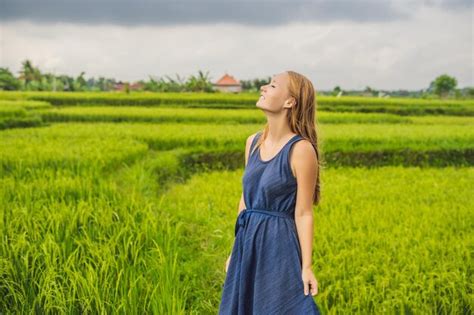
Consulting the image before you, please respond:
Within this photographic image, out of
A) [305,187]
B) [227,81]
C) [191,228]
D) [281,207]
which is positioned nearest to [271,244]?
[281,207]

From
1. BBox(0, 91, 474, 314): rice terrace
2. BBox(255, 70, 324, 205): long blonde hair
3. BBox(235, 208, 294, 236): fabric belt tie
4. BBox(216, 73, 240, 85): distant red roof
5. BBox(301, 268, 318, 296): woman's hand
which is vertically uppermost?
BBox(216, 73, 240, 85): distant red roof

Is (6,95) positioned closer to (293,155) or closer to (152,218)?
(152,218)

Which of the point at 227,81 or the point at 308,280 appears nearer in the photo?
the point at 308,280

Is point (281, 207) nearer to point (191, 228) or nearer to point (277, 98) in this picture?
point (277, 98)

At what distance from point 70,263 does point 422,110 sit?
2073 centimetres

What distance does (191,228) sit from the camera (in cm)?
485

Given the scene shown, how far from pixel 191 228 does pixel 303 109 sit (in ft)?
9.64

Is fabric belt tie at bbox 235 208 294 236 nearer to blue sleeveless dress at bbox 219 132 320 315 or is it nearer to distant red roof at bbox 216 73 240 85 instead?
blue sleeveless dress at bbox 219 132 320 315

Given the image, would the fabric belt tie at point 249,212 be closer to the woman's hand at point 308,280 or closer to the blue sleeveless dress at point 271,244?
the blue sleeveless dress at point 271,244

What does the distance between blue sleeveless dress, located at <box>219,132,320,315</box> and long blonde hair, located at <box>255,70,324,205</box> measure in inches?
1.6

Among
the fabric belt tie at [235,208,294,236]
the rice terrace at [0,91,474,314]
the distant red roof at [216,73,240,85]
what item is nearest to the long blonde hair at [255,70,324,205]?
the fabric belt tie at [235,208,294,236]

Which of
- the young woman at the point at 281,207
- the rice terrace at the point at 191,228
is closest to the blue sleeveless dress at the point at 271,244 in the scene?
the young woman at the point at 281,207

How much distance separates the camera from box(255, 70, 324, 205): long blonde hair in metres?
2.06

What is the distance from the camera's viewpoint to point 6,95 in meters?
25.7
